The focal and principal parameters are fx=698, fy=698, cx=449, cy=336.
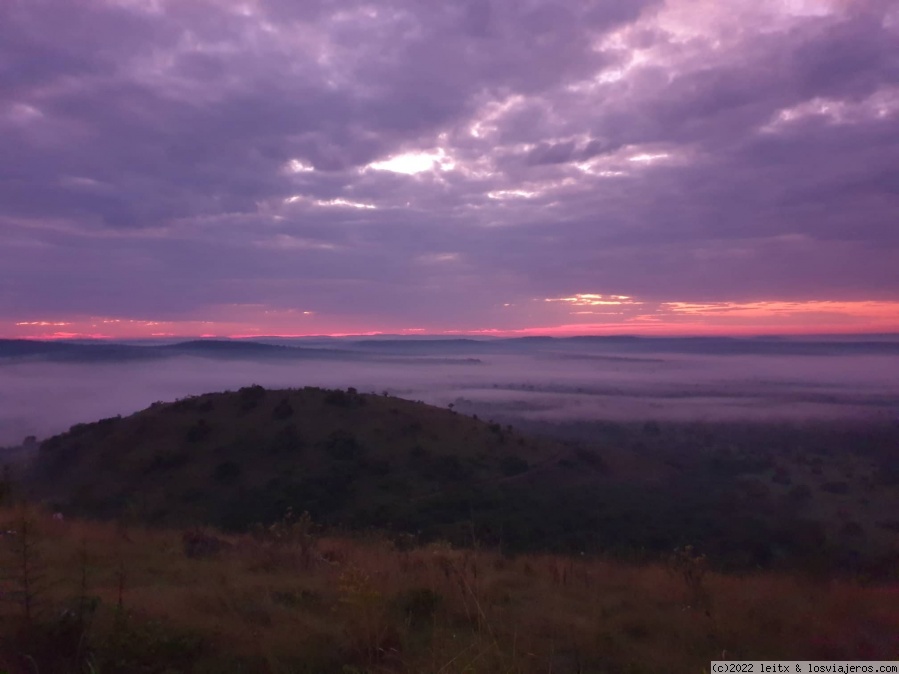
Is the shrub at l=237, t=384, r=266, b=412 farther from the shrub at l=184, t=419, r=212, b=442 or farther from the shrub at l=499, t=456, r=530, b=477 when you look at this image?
the shrub at l=499, t=456, r=530, b=477

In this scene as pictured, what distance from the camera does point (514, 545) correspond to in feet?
55.5

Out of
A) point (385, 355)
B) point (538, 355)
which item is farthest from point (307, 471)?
point (538, 355)

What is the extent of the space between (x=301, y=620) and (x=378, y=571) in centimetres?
210

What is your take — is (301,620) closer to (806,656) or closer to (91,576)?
(91,576)

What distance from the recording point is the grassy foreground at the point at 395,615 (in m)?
4.95

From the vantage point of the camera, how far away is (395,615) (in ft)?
19.8

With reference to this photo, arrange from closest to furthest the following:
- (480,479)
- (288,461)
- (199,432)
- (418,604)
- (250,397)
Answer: (418,604) → (480,479) → (288,461) → (199,432) → (250,397)

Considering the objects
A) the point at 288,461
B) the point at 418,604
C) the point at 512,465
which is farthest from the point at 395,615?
the point at 288,461

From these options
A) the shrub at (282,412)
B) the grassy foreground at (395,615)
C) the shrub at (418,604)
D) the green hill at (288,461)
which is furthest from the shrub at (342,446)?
the shrub at (418,604)

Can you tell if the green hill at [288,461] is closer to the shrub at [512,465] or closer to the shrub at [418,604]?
the shrub at [512,465]

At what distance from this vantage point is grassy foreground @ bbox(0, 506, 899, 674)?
495cm

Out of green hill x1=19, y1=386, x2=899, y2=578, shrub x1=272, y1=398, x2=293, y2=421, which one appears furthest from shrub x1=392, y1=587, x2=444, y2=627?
shrub x1=272, y1=398, x2=293, y2=421

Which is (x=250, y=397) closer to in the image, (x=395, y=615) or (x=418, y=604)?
(x=418, y=604)

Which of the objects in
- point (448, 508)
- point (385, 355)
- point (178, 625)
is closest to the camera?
point (178, 625)
